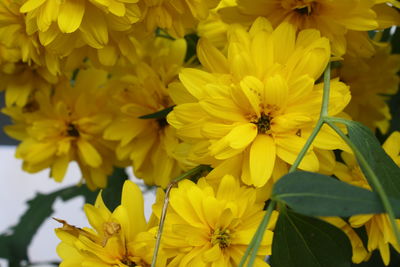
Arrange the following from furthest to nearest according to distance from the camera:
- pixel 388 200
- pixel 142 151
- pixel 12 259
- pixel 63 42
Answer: pixel 12 259, pixel 142 151, pixel 63 42, pixel 388 200

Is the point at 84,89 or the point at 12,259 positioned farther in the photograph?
the point at 12,259

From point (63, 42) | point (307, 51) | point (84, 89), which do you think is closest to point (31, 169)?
point (84, 89)

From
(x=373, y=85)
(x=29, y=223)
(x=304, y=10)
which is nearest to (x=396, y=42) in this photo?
(x=373, y=85)

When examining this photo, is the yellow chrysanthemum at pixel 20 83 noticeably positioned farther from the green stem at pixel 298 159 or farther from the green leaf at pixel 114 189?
the green stem at pixel 298 159

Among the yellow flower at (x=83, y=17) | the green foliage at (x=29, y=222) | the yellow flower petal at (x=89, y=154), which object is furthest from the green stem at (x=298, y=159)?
the green foliage at (x=29, y=222)

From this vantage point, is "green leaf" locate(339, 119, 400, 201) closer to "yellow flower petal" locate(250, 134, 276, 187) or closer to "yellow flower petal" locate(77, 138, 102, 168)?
"yellow flower petal" locate(250, 134, 276, 187)

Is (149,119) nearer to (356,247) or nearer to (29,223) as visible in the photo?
(356,247)

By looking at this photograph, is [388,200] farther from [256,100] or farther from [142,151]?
[142,151]
